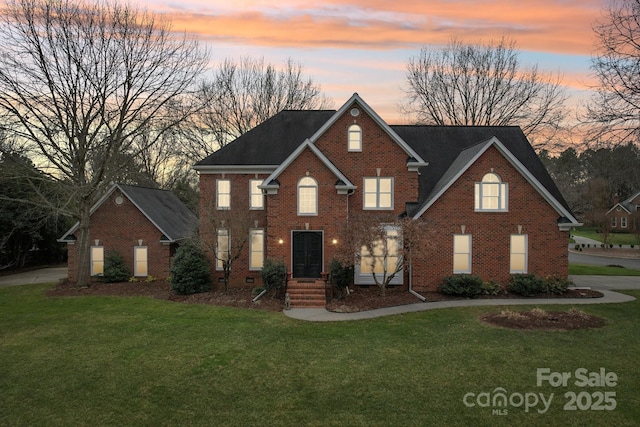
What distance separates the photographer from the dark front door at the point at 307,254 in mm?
19641

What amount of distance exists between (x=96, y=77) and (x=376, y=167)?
15.5 meters

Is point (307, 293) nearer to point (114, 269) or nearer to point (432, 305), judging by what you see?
point (432, 305)

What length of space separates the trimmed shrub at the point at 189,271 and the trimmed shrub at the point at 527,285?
14986mm

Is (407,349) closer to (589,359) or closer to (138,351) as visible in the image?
(589,359)

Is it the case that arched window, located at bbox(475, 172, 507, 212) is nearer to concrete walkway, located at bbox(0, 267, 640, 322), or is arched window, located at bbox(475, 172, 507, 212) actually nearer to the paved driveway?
concrete walkway, located at bbox(0, 267, 640, 322)

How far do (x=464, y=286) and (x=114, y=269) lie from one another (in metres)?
19.3

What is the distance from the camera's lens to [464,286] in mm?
18156

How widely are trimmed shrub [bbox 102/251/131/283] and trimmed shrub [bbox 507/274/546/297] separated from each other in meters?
21.2

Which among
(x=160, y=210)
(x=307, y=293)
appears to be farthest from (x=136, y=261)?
(x=307, y=293)

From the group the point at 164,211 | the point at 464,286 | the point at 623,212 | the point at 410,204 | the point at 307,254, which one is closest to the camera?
the point at 464,286

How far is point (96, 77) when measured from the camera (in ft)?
69.4

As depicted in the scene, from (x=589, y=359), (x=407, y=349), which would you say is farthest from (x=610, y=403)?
(x=407, y=349)

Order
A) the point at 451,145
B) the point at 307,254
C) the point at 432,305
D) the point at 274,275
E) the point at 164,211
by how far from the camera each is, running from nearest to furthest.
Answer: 1. the point at 432,305
2. the point at 274,275
3. the point at 307,254
4. the point at 451,145
5. the point at 164,211

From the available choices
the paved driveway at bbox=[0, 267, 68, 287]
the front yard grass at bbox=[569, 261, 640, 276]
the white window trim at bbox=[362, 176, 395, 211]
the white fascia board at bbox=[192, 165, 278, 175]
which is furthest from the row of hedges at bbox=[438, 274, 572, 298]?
the paved driveway at bbox=[0, 267, 68, 287]
